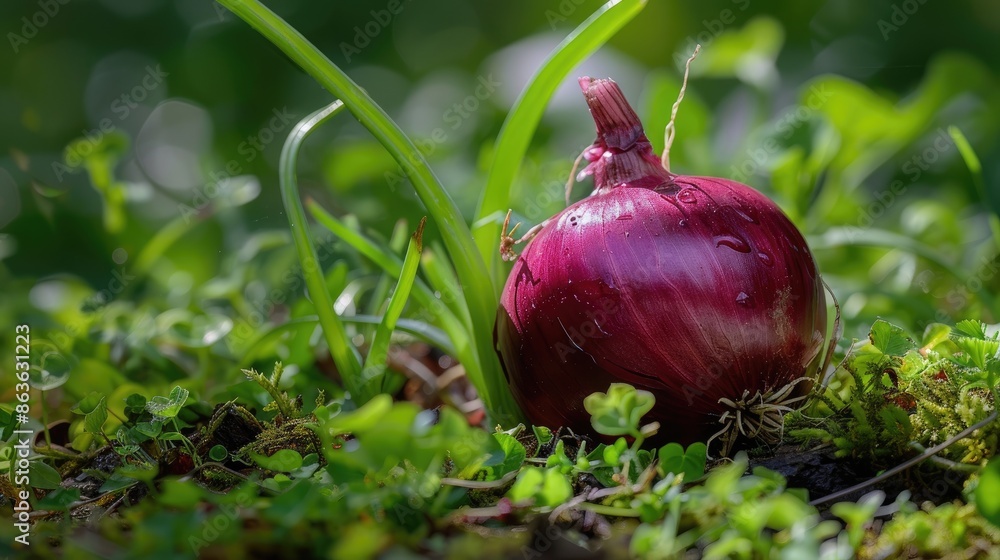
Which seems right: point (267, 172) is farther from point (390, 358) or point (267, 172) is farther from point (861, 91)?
point (861, 91)

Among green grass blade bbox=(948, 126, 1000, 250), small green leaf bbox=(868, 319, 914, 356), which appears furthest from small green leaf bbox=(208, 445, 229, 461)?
green grass blade bbox=(948, 126, 1000, 250)

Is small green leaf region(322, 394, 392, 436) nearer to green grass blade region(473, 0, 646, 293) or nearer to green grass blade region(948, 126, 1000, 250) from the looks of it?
green grass blade region(473, 0, 646, 293)

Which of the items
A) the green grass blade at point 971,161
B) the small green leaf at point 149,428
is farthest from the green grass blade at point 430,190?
the green grass blade at point 971,161

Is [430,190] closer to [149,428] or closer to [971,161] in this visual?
[149,428]

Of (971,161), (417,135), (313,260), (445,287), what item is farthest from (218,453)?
(417,135)

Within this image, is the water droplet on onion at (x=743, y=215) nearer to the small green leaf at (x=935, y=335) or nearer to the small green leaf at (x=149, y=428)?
the small green leaf at (x=935, y=335)

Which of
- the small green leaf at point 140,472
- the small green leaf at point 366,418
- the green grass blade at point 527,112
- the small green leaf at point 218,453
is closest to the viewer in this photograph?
the small green leaf at point 366,418

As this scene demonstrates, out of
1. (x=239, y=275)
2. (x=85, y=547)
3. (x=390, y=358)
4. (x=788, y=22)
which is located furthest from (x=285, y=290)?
(x=788, y=22)
